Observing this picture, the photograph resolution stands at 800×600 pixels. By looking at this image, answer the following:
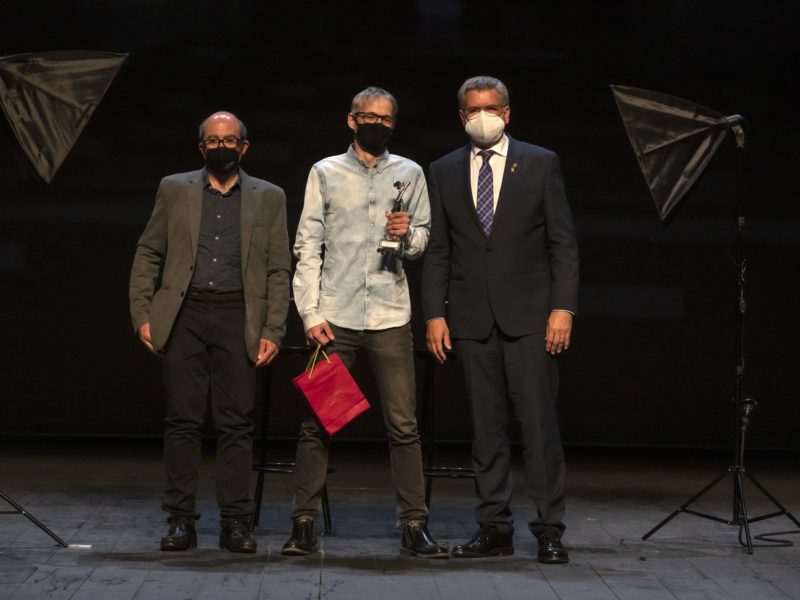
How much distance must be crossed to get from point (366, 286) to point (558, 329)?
25.9 inches

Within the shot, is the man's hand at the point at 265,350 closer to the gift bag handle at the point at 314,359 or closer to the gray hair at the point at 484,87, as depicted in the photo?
the gift bag handle at the point at 314,359

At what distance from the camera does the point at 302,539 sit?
4.46 m

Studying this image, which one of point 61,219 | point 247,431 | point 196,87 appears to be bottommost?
point 247,431

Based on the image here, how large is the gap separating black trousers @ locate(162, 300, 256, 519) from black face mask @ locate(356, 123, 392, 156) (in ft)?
2.26

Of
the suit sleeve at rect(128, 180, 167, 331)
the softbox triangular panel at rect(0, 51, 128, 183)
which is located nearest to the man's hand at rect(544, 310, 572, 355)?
the suit sleeve at rect(128, 180, 167, 331)

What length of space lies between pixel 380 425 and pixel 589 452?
3.74 feet

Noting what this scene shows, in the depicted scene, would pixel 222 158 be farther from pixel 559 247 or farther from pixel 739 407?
pixel 739 407

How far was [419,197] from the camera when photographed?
14.8 ft

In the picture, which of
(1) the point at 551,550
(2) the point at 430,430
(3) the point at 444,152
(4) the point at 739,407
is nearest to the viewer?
(1) the point at 551,550

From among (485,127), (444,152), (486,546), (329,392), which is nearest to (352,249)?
(329,392)

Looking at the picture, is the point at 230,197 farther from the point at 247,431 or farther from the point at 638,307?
the point at 638,307

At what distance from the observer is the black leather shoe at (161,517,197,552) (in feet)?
14.7

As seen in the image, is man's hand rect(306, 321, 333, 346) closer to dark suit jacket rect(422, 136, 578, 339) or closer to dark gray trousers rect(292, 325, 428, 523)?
dark gray trousers rect(292, 325, 428, 523)

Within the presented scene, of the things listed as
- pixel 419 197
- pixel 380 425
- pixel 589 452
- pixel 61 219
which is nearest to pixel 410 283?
pixel 380 425
